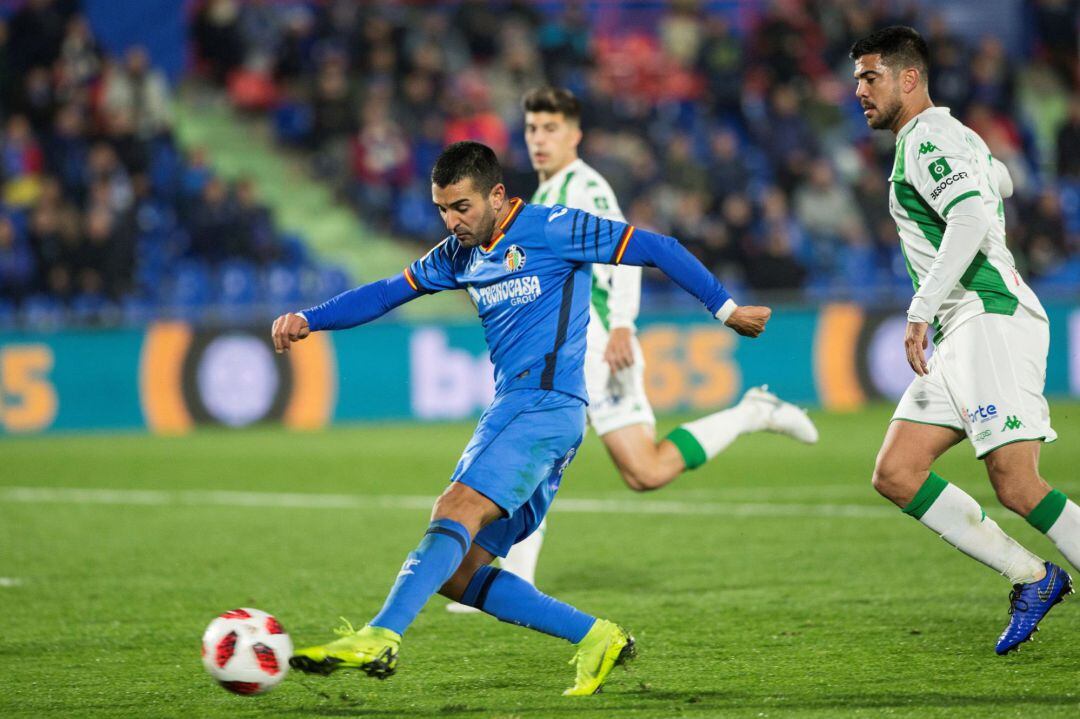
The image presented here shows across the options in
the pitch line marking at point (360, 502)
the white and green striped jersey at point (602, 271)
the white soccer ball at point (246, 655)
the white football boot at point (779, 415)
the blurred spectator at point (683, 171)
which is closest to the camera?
the white soccer ball at point (246, 655)

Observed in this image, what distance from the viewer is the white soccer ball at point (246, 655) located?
171 inches

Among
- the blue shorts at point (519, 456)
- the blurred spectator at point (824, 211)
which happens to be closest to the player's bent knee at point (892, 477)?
the blue shorts at point (519, 456)

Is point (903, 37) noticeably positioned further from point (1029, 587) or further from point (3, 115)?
point (3, 115)

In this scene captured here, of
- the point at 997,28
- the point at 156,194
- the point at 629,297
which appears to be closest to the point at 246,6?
the point at 156,194

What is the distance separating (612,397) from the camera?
672 centimetres

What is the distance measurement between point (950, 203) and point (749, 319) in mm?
872

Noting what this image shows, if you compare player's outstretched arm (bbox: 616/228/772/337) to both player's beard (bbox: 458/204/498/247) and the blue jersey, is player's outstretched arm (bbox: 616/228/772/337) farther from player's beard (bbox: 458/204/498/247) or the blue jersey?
player's beard (bbox: 458/204/498/247)

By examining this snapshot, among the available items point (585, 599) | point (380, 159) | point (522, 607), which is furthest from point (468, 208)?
point (380, 159)

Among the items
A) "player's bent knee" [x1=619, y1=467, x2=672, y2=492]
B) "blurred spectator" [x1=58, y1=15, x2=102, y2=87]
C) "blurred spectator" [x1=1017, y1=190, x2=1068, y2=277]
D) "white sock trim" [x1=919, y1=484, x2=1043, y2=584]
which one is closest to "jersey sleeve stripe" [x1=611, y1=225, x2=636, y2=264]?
"white sock trim" [x1=919, y1=484, x2=1043, y2=584]

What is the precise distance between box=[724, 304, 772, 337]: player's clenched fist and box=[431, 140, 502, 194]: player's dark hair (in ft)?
3.06

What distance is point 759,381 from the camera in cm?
1548

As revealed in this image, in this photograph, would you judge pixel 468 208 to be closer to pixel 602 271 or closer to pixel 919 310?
pixel 919 310

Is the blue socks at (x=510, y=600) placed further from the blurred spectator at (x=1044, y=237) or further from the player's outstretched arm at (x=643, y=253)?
the blurred spectator at (x=1044, y=237)

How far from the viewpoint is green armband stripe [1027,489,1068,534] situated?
5039 mm
